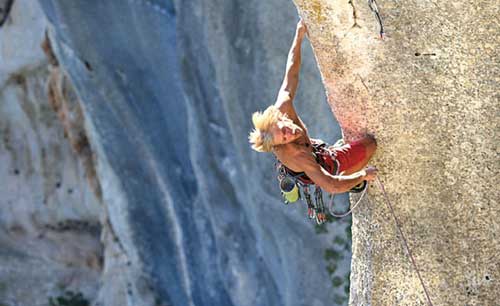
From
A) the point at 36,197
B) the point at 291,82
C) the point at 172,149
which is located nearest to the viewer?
the point at 291,82

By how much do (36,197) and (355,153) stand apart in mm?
12350

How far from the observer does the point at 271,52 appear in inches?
382

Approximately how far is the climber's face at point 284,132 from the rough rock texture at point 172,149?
3.91 meters

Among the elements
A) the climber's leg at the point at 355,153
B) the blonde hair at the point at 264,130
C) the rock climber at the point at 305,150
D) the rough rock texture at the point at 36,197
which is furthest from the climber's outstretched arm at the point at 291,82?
the rough rock texture at the point at 36,197

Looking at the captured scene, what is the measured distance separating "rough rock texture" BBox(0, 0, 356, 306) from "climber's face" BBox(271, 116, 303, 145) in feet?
12.8

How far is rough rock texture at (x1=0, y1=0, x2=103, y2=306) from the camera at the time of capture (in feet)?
51.9

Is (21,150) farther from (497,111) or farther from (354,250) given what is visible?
(497,111)

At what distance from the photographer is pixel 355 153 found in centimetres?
574

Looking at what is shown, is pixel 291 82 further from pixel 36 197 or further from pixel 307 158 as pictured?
pixel 36 197

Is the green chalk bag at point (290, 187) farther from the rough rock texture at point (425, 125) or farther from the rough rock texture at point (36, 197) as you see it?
the rough rock texture at point (36, 197)

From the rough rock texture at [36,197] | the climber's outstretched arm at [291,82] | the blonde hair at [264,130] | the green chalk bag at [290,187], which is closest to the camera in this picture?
the blonde hair at [264,130]

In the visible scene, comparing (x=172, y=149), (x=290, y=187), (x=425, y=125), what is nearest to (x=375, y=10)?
(x=425, y=125)

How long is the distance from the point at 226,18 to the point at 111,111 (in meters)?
2.91

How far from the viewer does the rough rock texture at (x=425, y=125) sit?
519 cm
